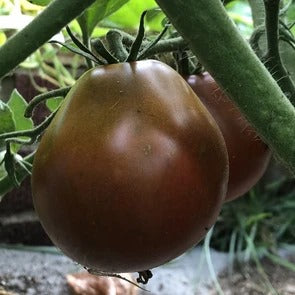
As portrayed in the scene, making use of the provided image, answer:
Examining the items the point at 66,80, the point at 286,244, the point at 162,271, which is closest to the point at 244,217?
the point at 286,244

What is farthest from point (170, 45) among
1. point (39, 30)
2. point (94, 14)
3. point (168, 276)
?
point (168, 276)

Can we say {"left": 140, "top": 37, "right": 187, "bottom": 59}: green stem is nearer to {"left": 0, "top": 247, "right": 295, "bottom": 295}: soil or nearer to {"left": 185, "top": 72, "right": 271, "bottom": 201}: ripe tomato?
{"left": 185, "top": 72, "right": 271, "bottom": 201}: ripe tomato

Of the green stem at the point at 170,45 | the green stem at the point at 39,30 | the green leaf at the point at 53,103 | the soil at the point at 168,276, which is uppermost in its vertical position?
the green stem at the point at 39,30

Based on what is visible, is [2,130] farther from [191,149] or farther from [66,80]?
[66,80]

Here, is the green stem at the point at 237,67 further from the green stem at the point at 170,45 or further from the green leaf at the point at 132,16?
the green leaf at the point at 132,16

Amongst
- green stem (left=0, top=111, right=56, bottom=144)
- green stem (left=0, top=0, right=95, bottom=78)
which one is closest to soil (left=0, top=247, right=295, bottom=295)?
green stem (left=0, top=111, right=56, bottom=144)

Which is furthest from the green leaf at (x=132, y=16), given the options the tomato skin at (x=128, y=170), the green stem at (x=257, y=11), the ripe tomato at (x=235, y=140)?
the tomato skin at (x=128, y=170)

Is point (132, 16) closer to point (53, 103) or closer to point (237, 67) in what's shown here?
point (53, 103)
